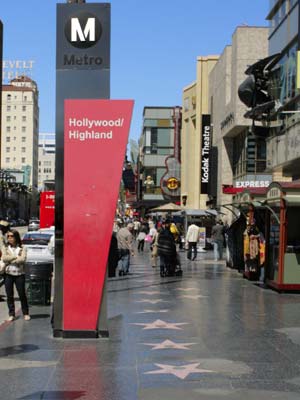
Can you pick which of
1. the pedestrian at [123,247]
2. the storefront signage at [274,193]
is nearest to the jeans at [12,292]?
the storefront signage at [274,193]

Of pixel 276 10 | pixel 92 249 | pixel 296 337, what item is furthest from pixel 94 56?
pixel 276 10

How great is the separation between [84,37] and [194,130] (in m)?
47.3

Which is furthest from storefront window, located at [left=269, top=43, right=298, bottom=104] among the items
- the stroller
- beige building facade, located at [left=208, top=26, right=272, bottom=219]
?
the stroller

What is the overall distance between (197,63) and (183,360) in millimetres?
46581

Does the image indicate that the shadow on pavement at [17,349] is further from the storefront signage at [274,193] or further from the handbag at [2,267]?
the storefront signage at [274,193]

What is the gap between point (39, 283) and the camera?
44.0 feet

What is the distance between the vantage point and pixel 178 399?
6453 millimetres

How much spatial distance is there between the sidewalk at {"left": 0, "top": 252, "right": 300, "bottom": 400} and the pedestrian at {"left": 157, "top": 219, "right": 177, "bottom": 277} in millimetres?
5654

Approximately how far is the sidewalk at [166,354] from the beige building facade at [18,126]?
592 feet

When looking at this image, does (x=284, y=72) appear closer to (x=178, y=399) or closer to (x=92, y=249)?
(x=92, y=249)

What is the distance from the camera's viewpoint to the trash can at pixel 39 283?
44.0 ft

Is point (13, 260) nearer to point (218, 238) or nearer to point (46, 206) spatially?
point (218, 238)

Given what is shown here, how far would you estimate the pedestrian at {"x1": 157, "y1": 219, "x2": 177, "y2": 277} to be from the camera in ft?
65.9

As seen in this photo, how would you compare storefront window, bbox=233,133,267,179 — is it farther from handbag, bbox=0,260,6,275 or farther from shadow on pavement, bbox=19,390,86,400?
shadow on pavement, bbox=19,390,86,400
